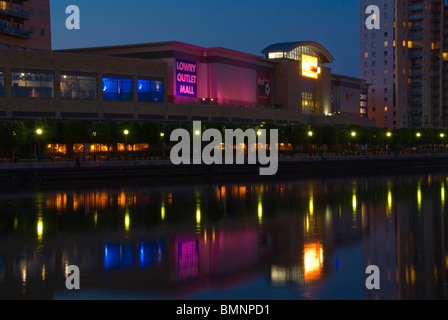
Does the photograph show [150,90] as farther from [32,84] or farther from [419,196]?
[419,196]

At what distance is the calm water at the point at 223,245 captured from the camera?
18531 mm

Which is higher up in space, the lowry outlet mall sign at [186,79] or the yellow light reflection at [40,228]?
the lowry outlet mall sign at [186,79]

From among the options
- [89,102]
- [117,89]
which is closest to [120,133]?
[89,102]

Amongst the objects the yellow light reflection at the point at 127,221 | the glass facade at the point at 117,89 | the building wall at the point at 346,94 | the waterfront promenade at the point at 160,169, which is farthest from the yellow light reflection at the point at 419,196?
the building wall at the point at 346,94

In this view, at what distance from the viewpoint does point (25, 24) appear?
9325 centimetres

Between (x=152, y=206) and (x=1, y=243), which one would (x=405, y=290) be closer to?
(x=1, y=243)

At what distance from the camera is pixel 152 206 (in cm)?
4050

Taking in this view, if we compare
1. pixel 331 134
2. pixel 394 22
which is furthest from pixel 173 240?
pixel 394 22

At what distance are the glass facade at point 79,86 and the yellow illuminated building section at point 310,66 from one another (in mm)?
55273

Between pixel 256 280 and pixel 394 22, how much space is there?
158593mm

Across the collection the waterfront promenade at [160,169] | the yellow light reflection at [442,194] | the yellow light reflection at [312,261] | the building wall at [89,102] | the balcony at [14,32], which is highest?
the balcony at [14,32]

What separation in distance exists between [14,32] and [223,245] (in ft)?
238

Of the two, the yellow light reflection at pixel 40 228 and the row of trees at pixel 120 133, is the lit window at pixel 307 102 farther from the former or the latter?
the yellow light reflection at pixel 40 228

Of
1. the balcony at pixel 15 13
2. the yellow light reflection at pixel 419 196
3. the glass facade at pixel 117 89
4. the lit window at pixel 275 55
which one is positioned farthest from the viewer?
the lit window at pixel 275 55
